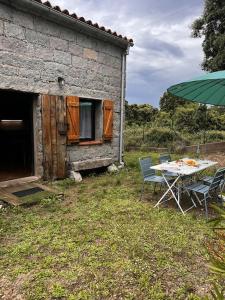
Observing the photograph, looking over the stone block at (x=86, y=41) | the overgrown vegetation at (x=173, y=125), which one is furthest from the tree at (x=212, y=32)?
the stone block at (x=86, y=41)

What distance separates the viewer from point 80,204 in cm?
495

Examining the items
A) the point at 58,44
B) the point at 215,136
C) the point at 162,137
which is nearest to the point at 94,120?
the point at 58,44

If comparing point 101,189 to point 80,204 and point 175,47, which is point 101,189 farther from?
point 175,47

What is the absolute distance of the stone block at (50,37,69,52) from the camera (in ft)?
20.0

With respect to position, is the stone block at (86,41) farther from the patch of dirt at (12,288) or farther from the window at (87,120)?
the patch of dirt at (12,288)

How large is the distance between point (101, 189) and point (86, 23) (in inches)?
160

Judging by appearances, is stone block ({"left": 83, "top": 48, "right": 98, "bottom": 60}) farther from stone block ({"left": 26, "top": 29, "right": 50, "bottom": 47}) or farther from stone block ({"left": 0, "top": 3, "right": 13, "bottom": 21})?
stone block ({"left": 0, "top": 3, "right": 13, "bottom": 21})

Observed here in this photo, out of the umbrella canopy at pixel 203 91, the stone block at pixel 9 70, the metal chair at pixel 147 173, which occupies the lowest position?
the metal chair at pixel 147 173

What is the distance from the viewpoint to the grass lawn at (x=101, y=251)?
254 centimetres

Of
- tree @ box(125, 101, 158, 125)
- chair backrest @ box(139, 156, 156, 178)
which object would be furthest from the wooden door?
tree @ box(125, 101, 158, 125)

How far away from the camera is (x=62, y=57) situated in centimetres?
634

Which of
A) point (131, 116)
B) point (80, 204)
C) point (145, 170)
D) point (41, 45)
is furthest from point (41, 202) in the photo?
point (131, 116)

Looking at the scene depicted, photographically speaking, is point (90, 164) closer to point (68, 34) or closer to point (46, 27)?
point (68, 34)

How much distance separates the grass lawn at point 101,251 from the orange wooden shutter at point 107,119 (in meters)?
2.92
